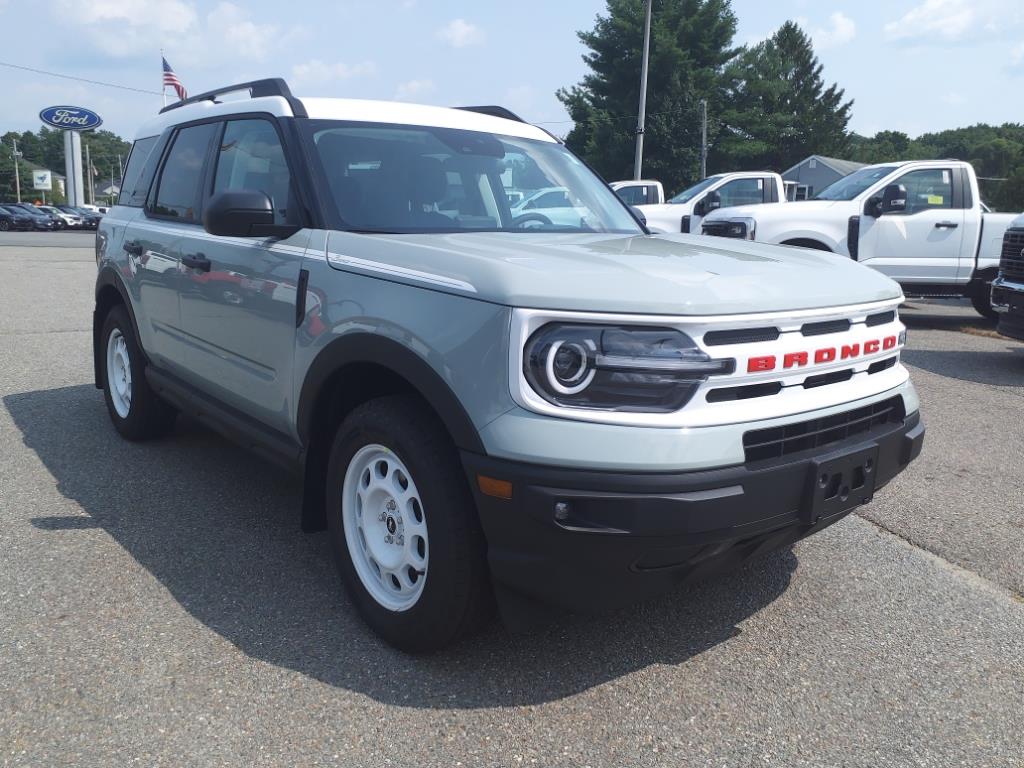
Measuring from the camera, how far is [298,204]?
336 cm

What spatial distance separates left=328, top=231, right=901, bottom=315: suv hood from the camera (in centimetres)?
238

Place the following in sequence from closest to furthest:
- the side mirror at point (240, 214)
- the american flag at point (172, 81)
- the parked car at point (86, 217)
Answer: the side mirror at point (240, 214) → the american flag at point (172, 81) → the parked car at point (86, 217)

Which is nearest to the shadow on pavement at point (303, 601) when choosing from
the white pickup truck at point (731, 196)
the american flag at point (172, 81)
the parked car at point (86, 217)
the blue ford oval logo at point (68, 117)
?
the white pickup truck at point (731, 196)


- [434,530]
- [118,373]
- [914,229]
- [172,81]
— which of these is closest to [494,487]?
[434,530]

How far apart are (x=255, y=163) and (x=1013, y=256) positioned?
24.0ft

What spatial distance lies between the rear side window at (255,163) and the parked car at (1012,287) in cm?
698

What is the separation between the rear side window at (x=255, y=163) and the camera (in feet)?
11.5

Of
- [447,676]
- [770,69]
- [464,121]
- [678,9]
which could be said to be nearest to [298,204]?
[464,121]

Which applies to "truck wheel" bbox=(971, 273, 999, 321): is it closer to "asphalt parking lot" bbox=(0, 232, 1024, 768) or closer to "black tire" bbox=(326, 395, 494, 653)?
"asphalt parking lot" bbox=(0, 232, 1024, 768)

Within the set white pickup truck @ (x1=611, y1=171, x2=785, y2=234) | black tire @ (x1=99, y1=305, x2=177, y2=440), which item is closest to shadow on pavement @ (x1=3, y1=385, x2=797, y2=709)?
black tire @ (x1=99, y1=305, x2=177, y2=440)

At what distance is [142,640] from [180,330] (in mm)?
1768

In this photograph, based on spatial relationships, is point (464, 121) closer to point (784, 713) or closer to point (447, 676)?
point (447, 676)

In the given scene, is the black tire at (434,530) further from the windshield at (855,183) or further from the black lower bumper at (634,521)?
the windshield at (855,183)

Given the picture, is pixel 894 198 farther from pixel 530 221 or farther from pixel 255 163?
pixel 255 163
